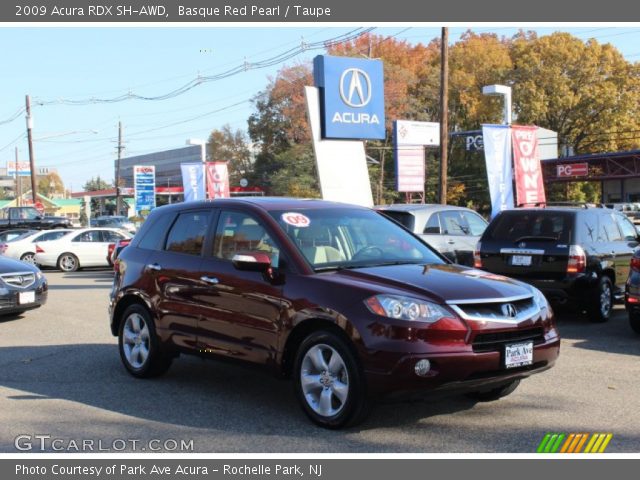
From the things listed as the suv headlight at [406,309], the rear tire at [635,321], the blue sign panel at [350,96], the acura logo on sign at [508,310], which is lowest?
the rear tire at [635,321]

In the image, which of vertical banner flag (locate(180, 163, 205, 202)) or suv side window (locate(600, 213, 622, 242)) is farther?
vertical banner flag (locate(180, 163, 205, 202))

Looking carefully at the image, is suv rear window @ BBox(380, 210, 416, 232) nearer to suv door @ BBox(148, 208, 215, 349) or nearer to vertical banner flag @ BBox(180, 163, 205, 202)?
suv door @ BBox(148, 208, 215, 349)

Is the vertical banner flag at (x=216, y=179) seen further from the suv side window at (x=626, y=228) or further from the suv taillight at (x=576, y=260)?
the suv taillight at (x=576, y=260)

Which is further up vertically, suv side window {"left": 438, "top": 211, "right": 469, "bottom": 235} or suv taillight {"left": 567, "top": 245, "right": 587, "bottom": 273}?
suv side window {"left": 438, "top": 211, "right": 469, "bottom": 235}

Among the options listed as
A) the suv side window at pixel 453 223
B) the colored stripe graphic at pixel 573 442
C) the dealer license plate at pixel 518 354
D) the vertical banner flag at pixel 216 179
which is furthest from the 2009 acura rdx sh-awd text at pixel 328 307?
the vertical banner flag at pixel 216 179

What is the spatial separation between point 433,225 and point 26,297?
6721mm

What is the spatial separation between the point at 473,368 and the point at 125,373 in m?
4.00

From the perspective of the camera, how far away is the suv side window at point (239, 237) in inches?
246

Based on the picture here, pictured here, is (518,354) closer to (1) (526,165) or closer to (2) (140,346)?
(2) (140,346)

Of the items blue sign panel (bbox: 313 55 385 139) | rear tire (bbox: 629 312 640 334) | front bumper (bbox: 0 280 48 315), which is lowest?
rear tire (bbox: 629 312 640 334)

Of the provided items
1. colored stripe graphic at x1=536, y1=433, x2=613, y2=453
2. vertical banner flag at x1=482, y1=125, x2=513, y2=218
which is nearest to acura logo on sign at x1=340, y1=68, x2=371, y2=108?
vertical banner flag at x1=482, y1=125, x2=513, y2=218

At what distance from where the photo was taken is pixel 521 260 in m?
10.9

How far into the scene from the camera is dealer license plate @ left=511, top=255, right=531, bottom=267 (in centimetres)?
1085

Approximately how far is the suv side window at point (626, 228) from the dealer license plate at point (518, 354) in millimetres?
7056
